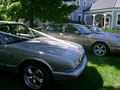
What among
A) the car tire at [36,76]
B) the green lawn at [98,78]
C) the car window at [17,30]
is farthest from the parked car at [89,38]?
the car tire at [36,76]

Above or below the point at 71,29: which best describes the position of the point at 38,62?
below

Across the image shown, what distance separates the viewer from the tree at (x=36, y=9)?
992 centimetres

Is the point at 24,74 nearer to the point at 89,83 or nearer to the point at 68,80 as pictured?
the point at 68,80

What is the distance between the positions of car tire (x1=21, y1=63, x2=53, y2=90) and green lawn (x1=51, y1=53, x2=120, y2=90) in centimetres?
36

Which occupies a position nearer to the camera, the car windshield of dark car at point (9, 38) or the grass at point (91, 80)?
the grass at point (91, 80)

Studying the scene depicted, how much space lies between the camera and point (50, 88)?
13.8 ft

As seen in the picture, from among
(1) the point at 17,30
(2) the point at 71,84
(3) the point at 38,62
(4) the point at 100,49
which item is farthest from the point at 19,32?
(4) the point at 100,49

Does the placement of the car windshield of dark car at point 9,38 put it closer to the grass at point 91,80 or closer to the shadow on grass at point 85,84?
the grass at point 91,80

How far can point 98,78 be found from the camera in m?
5.03

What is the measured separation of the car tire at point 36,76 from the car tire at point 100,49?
4304 mm

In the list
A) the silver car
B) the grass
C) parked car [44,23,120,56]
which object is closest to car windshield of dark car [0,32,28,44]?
the silver car

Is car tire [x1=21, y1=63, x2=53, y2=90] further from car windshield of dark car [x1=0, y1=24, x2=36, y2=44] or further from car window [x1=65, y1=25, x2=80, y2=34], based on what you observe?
car window [x1=65, y1=25, x2=80, y2=34]

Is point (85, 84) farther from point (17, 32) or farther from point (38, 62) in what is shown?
point (17, 32)

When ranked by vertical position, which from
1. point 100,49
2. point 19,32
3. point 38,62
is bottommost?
point 100,49
